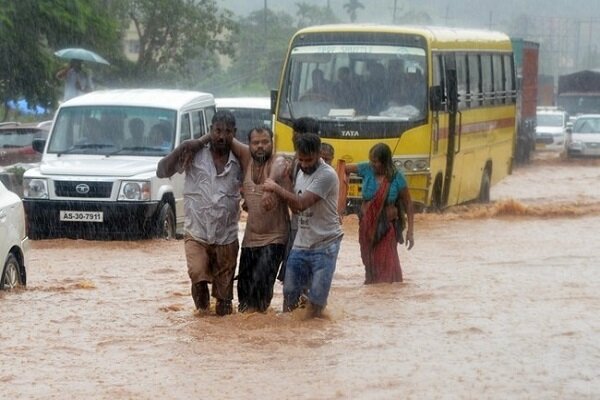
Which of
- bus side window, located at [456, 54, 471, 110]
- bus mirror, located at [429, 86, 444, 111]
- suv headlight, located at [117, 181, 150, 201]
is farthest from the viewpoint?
bus side window, located at [456, 54, 471, 110]

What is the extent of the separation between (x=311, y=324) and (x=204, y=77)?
74.9 meters

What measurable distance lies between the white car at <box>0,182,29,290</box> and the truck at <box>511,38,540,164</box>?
26860 mm

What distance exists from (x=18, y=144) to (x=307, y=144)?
617 inches

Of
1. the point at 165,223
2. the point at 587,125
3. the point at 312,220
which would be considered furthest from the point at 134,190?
the point at 587,125

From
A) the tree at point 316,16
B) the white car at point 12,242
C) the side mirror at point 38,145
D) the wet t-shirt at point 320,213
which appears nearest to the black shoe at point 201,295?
the wet t-shirt at point 320,213

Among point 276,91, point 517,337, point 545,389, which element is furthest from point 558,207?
point 545,389

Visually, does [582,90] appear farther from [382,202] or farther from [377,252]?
[382,202]

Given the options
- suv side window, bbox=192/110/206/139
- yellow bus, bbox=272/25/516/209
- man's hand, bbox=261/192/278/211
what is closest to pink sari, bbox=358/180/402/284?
man's hand, bbox=261/192/278/211

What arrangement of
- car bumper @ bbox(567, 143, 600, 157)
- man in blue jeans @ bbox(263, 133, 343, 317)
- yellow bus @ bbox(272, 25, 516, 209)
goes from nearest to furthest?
man in blue jeans @ bbox(263, 133, 343, 317), yellow bus @ bbox(272, 25, 516, 209), car bumper @ bbox(567, 143, 600, 157)

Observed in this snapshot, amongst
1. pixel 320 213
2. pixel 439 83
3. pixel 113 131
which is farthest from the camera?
pixel 439 83

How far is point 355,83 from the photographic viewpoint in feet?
60.6

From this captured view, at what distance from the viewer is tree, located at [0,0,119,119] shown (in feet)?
101

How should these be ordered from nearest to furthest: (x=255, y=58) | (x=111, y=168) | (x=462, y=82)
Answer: (x=111, y=168) → (x=462, y=82) → (x=255, y=58)

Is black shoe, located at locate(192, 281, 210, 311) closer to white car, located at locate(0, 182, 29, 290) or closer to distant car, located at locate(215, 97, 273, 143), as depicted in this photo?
white car, located at locate(0, 182, 29, 290)
